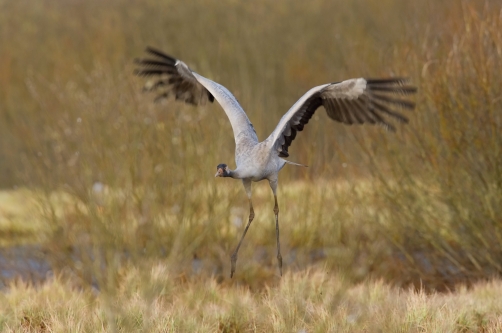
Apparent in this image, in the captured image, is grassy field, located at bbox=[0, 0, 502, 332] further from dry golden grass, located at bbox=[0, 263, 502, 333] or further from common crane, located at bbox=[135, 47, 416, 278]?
common crane, located at bbox=[135, 47, 416, 278]

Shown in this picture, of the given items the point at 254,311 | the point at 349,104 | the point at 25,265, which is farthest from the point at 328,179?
the point at 254,311

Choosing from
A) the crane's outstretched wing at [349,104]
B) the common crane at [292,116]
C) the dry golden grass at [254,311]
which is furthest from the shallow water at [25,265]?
the crane's outstretched wing at [349,104]

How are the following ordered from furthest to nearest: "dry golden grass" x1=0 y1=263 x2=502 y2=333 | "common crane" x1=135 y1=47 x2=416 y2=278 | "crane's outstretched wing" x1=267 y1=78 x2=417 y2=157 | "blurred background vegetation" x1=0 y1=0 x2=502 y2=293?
"blurred background vegetation" x1=0 y1=0 x2=502 y2=293, "crane's outstretched wing" x1=267 y1=78 x2=417 y2=157, "common crane" x1=135 y1=47 x2=416 y2=278, "dry golden grass" x1=0 y1=263 x2=502 y2=333

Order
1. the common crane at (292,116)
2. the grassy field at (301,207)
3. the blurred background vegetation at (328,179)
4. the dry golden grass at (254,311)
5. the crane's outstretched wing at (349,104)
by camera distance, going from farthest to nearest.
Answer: the blurred background vegetation at (328,179)
the grassy field at (301,207)
the crane's outstretched wing at (349,104)
the common crane at (292,116)
the dry golden grass at (254,311)

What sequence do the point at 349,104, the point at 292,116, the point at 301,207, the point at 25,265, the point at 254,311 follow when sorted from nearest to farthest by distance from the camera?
the point at 292,116
the point at 254,311
the point at 349,104
the point at 301,207
the point at 25,265

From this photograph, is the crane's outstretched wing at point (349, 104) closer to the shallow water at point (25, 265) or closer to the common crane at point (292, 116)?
the common crane at point (292, 116)

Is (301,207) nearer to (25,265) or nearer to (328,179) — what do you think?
(328,179)

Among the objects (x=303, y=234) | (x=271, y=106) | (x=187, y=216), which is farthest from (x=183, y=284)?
(x=271, y=106)

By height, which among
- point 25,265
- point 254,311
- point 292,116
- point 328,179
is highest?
point 292,116

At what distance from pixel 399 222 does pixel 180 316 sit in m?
4.53

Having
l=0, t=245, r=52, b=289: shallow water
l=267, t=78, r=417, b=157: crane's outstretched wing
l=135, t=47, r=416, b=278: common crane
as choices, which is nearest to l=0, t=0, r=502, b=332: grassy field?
l=0, t=245, r=52, b=289: shallow water

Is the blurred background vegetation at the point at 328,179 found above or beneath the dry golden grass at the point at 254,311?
above

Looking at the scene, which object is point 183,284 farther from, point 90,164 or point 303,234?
point 303,234

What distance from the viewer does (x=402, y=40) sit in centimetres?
933
